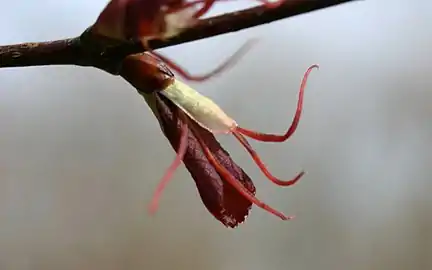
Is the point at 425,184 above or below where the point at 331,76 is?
below

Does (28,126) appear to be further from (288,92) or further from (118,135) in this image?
(288,92)

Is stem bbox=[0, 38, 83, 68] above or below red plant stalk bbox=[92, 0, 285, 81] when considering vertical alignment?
above

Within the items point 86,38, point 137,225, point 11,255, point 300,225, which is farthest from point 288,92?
point 86,38

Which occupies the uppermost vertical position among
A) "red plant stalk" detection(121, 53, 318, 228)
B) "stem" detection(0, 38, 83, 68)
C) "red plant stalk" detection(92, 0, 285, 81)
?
"stem" detection(0, 38, 83, 68)

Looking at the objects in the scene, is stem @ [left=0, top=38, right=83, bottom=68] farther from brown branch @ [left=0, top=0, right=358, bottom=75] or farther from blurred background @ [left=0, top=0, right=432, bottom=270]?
blurred background @ [left=0, top=0, right=432, bottom=270]

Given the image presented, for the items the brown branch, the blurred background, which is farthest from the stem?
the blurred background

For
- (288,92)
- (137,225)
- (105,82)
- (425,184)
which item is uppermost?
(105,82)
